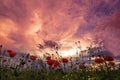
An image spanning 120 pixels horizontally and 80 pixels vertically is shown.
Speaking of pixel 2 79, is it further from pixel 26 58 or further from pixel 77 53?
pixel 77 53

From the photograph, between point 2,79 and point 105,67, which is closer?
point 2,79

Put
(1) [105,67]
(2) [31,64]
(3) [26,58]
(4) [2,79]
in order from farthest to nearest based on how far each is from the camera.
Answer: (2) [31,64] → (3) [26,58] → (1) [105,67] → (4) [2,79]

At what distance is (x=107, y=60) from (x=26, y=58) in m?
4.32

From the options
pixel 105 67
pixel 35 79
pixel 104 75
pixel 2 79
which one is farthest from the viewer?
pixel 105 67

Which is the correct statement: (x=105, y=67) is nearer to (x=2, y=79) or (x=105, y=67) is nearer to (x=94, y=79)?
(x=94, y=79)

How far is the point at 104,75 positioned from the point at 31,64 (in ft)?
17.0

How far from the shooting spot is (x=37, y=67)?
14.8m

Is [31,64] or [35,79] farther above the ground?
[31,64]

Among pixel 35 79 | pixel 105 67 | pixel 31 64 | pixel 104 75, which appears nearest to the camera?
pixel 35 79

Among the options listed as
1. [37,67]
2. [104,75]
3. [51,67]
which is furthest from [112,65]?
[37,67]

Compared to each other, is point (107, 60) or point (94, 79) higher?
point (107, 60)

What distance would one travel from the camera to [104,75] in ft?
38.1

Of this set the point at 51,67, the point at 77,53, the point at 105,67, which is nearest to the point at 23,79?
the point at 51,67

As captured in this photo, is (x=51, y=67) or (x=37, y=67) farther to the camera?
(x=37, y=67)
